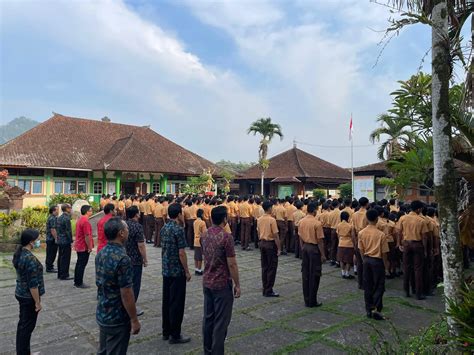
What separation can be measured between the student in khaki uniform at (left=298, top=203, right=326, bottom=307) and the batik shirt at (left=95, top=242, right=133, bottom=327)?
11.4ft

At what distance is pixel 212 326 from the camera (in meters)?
3.78

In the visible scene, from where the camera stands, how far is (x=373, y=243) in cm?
529

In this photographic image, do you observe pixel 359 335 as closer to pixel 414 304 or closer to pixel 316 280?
pixel 316 280

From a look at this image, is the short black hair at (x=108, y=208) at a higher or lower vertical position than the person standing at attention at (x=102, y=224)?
higher

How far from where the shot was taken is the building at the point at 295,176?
85.4 ft

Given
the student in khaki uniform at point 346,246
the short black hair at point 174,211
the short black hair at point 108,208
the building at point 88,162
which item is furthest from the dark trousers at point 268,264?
the building at point 88,162

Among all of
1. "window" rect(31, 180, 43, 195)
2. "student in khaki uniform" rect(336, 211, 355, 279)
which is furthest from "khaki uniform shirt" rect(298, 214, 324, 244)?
"window" rect(31, 180, 43, 195)

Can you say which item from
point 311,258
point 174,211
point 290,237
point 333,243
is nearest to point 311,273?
point 311,258

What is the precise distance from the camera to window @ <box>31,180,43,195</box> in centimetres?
1998

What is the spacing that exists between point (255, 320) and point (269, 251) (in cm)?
157

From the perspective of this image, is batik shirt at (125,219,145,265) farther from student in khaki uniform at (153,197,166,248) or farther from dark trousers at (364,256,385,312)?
student in khaki uniform at (153,197,166,248)

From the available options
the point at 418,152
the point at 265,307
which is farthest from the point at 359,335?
the point at 418,152

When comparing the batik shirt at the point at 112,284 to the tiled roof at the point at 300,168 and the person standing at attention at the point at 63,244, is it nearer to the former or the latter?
the person standing at attention at the point at 63,244

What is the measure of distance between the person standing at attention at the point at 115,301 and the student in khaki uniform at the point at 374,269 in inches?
148
